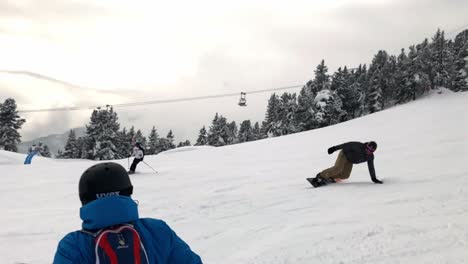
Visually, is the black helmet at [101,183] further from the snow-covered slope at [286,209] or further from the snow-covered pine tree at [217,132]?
the snow-covered pine tree at [217,132]

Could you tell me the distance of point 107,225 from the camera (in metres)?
1.96

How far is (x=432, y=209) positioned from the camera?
7.95 metres

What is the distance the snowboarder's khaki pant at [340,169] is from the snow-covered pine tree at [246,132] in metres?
76.3

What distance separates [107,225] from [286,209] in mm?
7310

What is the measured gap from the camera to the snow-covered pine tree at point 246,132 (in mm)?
88750

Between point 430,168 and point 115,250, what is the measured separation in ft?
42.1

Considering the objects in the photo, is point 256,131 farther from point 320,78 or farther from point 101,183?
point 101,183

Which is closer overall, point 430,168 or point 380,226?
point 380,226

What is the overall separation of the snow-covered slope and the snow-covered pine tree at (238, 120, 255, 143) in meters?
70.0

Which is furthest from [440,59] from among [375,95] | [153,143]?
[153,143]

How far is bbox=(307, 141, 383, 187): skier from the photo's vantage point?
11148 millimetres

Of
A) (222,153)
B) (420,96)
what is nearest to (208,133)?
(420,96)

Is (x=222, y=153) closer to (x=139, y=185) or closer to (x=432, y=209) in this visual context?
(x=139, y=185)

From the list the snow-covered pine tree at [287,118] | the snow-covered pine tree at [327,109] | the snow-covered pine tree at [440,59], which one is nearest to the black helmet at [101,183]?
the snow-covered pine tree at [327,109]
